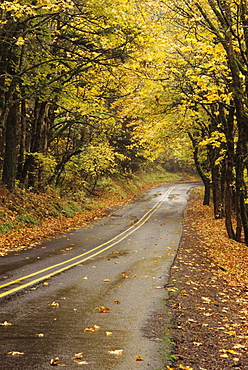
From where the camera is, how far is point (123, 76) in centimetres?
1895

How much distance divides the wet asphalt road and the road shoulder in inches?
13.9

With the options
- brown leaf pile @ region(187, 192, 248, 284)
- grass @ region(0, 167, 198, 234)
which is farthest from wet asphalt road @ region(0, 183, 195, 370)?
grass @ region(0, 167, 198, 234)

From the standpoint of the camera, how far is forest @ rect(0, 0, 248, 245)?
11711 millimetres

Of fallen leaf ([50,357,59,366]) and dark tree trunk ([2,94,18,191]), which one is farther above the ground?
dark tree trunk ([2,94,18,191])

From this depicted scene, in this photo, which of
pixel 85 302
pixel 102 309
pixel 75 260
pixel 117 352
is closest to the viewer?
pixel 117 352

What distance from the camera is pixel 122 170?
4153 centimetres

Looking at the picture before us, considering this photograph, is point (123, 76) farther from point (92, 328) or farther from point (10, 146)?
point (92, 328)

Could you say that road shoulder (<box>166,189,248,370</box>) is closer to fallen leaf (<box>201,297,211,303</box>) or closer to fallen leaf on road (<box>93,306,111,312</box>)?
fallen leaf (<box>201,297,211,303</box>)

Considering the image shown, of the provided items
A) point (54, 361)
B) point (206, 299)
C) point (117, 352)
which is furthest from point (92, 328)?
point (206, 299)

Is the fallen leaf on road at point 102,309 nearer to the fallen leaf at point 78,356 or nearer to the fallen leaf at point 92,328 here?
the fallen leaf at point 92,328

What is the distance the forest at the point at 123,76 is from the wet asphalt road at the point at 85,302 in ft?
20.0

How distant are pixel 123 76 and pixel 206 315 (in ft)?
50.1

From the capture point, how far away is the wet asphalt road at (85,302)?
4461 mm

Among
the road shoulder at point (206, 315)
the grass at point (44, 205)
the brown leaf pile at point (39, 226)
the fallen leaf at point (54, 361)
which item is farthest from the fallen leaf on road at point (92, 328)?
the grass at point (44, 205)
